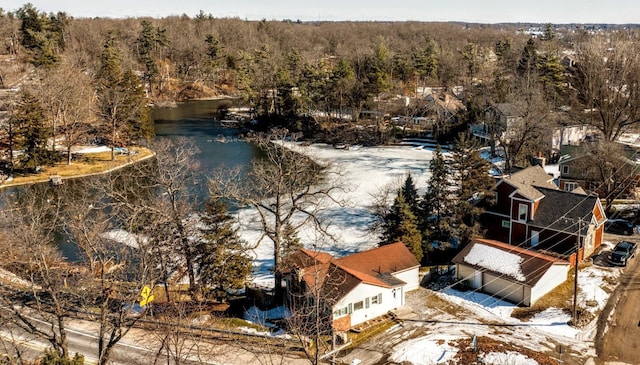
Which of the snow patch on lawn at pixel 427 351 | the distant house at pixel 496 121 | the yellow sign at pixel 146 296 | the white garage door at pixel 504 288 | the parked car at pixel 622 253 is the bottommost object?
the snow patch on lawn at pixel 427 351

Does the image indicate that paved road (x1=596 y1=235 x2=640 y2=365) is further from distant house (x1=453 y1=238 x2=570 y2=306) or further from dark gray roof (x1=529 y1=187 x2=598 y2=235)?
dark gray roof (x1=529 y1=187 x2=598 y2=235)

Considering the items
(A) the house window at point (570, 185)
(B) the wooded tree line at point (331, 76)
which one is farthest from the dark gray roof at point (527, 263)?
(B) the wooded tree line at point (331, 76)

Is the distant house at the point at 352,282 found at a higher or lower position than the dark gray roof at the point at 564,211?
lower

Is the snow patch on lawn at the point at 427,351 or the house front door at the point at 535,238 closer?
the snow patch on lawn at the point at 427,351

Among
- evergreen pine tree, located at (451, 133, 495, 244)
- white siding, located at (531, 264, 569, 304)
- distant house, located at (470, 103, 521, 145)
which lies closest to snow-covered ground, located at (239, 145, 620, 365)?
white siding, located at (531, 264, 569, 304)

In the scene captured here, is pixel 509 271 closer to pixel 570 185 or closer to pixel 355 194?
pixel 570 185

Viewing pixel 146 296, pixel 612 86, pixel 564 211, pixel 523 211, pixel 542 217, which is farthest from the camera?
pixel 612 86

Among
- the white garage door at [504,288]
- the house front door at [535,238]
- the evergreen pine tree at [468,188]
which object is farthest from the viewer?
the house front door at [535,238]

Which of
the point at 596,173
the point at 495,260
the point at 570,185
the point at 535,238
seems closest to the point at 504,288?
the point at 495,260

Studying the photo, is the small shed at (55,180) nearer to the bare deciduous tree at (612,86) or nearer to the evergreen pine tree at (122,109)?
the evergreen pine tree at (122,109)
